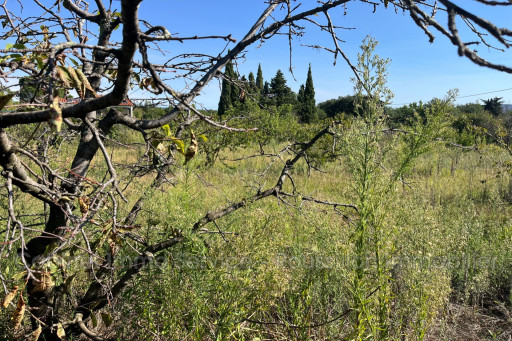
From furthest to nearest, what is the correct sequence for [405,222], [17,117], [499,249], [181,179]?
[499,249]
[181,179]
[405,222]
[17,117]

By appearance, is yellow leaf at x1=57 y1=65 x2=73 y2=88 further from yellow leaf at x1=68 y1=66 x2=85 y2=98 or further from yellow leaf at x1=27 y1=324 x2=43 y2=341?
yellow leaf at x1=27 y1=324 x2=43 y2=341

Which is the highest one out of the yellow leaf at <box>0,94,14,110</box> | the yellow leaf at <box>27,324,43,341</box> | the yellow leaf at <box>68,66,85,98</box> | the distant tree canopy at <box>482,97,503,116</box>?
the distant tree canopy at <box>482,97,503,116</box>

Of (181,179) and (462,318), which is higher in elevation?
(181,179)

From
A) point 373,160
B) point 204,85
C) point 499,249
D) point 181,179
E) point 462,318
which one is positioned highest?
point 204,85

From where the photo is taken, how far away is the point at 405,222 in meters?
1.96

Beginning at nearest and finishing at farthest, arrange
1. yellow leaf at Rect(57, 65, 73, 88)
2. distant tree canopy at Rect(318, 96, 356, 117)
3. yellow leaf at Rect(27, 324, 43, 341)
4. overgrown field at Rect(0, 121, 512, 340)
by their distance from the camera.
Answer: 1. yellow leaf at Rect(57, 65, 73, 88)
2. yellow leaf at Rect(27, 324, 43, 341)
3. overgrown field at Rect(0, 121, 512, 340)
4. distant tree canopy at Rect(318, 96, 356, 117)

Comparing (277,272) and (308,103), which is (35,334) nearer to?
(277,272)

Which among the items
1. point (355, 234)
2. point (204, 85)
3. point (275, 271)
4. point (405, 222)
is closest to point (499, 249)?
point (405, 222)

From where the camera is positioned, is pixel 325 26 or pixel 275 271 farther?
pixel 325 26

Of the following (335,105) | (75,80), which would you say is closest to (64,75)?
(75,80)

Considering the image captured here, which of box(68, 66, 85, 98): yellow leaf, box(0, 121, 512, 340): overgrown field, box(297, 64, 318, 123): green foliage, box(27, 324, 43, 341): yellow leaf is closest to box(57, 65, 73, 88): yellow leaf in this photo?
box(68, 66, 85, 98): yellow leaf

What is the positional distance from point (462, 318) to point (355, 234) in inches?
73.0

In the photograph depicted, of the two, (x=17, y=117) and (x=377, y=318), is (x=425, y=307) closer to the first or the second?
(x=377, y=318)

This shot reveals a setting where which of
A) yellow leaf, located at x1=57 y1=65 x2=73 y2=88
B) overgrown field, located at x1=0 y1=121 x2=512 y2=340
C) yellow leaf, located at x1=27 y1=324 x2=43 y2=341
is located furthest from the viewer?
overgrown field, located at x1=0 y1=121 x2=512 y2=340
